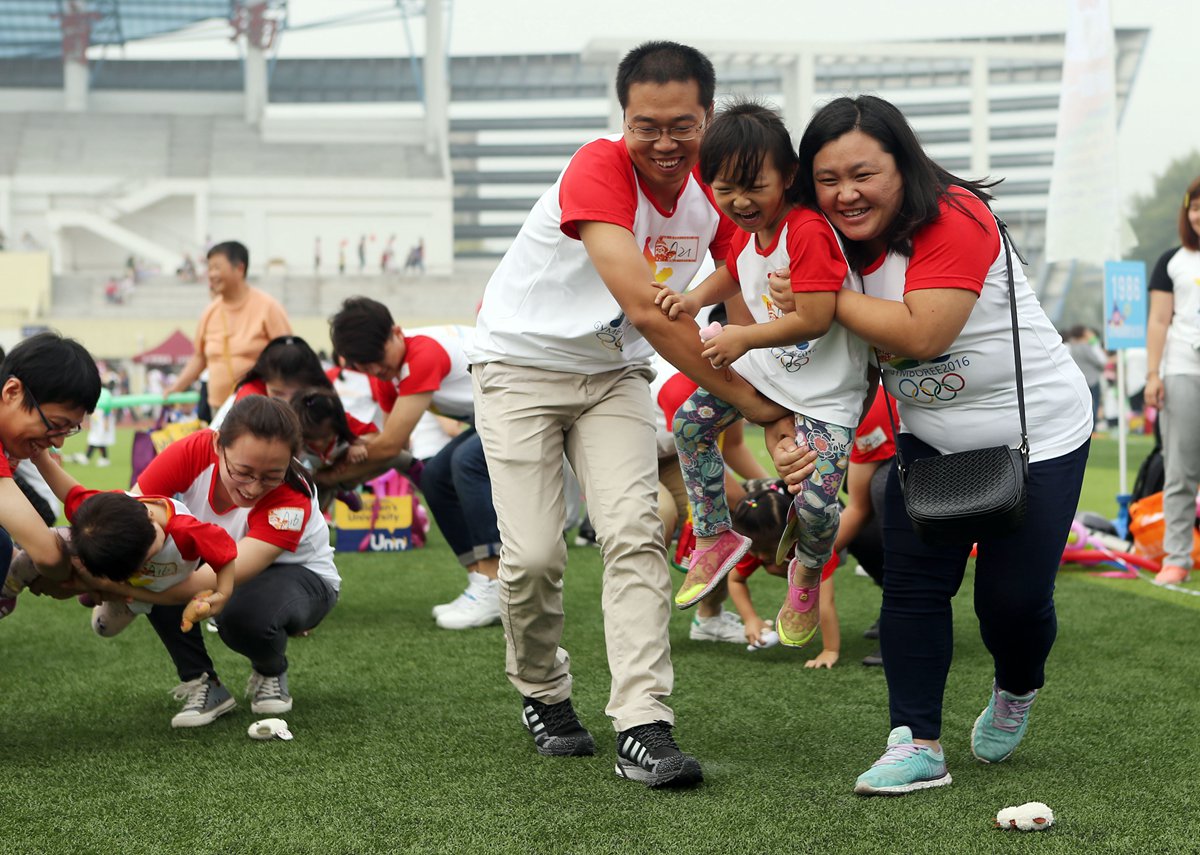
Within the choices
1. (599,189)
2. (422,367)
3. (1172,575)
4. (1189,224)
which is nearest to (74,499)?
(599,189)

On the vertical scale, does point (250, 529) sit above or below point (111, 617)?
above

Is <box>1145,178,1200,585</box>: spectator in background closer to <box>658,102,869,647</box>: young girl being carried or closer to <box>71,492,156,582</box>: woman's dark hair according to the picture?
<box>658,102,869,647</box>: young girl being carried

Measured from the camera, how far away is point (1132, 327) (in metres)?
9.33

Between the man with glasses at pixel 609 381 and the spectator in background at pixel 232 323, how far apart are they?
4.38 metres

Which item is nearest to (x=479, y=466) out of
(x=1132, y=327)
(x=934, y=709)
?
(x=934, y=709)

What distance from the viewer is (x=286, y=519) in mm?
3932

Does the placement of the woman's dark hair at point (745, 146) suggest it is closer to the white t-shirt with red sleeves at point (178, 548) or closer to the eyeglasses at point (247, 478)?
the eyeglasses at point (247, 478)

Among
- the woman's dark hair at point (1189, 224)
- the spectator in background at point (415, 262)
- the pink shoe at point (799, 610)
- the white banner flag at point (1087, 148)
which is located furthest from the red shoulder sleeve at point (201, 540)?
the spectator in background at point (415, 262)

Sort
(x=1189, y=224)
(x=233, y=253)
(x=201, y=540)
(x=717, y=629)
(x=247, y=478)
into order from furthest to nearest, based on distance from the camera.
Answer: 1. (x=233, y=253)
2. (x=1189, y=224)
3. (x=717, y=629)
4. (x=247, y=478)
5. (x=201, y=540)

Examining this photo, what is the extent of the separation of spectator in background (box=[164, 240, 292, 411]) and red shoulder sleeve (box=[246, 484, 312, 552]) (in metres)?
3.90

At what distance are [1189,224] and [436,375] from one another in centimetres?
343

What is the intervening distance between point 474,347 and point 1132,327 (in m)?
6.96

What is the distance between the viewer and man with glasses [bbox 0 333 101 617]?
10.8ft

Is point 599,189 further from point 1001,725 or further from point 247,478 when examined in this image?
point 1001,725
